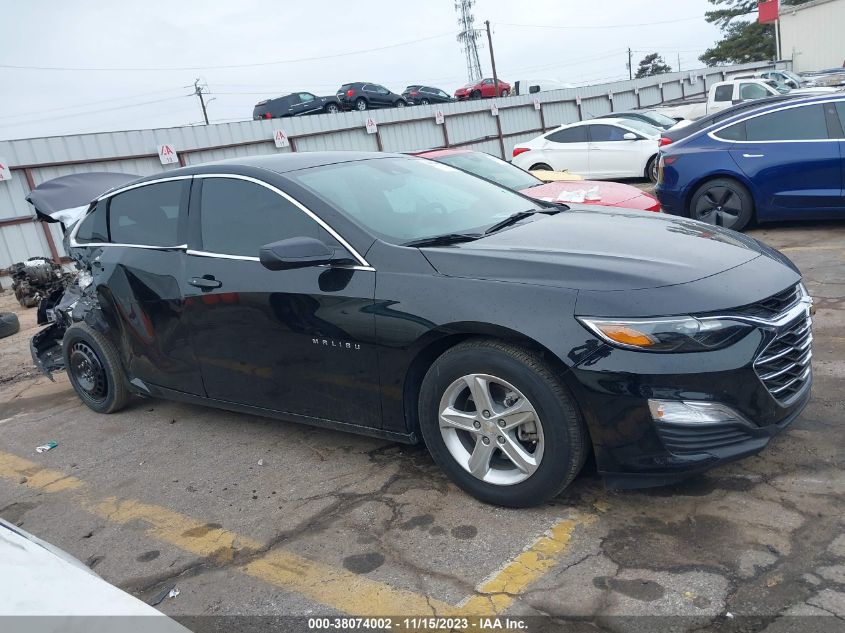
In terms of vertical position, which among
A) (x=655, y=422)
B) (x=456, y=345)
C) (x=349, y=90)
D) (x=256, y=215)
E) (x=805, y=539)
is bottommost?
(x=805, y=539)

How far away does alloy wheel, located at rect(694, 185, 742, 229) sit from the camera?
27.3 feet

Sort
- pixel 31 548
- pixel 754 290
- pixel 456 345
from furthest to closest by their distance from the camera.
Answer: pixel 456 345, pixel 754 290, pixel 31 548

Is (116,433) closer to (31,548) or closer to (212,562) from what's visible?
(212,562)

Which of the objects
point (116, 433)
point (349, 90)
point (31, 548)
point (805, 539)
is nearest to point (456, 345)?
point (805, 539)

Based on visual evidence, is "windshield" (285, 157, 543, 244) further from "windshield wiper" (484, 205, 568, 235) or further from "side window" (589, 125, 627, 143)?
"side window" (589, 125, 627, 143)

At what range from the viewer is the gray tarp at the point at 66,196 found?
20.9 feet

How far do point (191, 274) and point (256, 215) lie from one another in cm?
55

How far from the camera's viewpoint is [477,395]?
124 inches

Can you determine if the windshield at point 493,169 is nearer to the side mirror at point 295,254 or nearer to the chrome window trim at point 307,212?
the chrome window trim at point 307,212

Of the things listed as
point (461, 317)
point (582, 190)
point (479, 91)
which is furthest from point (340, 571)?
point (479, 91)

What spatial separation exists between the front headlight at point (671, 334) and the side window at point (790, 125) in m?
6.14

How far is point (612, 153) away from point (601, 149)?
0.77 ft

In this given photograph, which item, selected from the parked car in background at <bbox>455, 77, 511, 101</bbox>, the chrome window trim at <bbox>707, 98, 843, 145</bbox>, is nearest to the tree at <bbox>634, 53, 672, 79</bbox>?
the parked car in background at <bbox>455, 77, 511, 101</bbox>

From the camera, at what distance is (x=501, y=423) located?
123 inches
